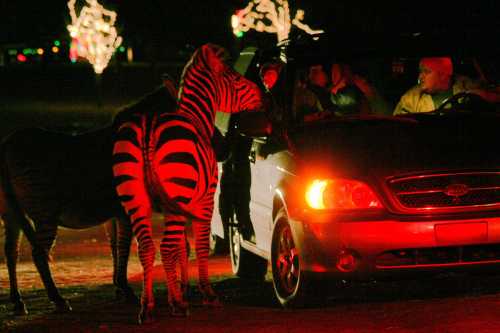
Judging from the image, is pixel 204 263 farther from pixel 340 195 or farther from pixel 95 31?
pixel 95 31

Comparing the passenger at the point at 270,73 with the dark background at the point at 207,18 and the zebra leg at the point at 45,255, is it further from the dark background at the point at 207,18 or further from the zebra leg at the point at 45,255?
the zebra leg at the point at 45,255

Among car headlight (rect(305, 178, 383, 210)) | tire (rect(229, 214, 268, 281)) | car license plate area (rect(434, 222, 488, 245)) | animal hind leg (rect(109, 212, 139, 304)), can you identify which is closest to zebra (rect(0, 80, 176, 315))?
animal hind leg (rect(109, 212, 139, 304))

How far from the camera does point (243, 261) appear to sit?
1062 centimetres

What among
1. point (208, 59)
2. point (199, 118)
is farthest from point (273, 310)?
point (208, 59)

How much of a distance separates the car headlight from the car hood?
84mm

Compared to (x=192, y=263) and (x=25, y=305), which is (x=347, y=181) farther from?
(x=192, y=263)

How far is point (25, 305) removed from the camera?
378 inches

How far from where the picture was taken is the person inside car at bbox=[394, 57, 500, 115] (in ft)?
32.3

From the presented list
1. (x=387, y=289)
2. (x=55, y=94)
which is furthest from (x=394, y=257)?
(x=55, y=94)

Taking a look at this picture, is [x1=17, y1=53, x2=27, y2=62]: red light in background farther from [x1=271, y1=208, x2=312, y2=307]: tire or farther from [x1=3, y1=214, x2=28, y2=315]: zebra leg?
[x1=271, y1=208, x2=312, y2=307]: tire

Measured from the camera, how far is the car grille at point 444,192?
8.03 m

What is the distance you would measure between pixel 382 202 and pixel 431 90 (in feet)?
7.35

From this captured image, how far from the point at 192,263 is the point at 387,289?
10.1 feet

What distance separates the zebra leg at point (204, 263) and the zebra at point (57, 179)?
72cm
